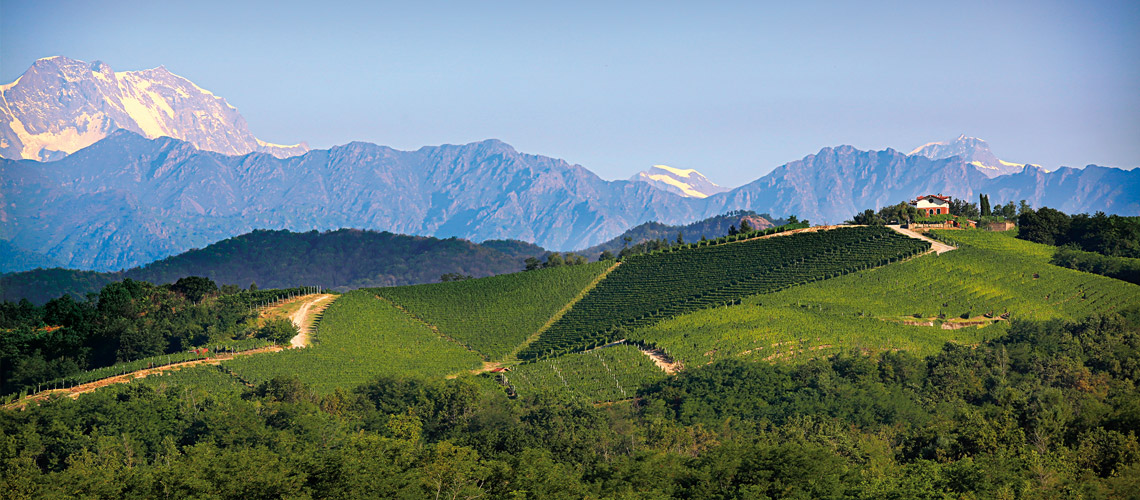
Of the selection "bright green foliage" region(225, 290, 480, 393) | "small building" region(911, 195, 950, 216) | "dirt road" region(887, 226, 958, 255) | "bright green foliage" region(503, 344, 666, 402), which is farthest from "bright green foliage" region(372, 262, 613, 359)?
"small building" region(911, 195, 950, 216)

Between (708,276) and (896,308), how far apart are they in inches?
1011

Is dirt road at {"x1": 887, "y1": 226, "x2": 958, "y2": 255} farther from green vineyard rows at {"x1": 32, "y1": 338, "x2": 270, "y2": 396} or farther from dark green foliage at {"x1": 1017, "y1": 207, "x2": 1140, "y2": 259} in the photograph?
green vineyard rows at {"x1": 32, "y1": 338, "x2": 270, "y2": 396}

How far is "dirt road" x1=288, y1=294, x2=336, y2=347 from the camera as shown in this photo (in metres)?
111

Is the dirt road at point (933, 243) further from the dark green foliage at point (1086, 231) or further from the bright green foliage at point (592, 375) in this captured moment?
the bright green foliage at point (592, 375)

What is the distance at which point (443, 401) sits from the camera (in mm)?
82312

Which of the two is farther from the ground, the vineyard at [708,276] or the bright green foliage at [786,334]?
the vineyard at [708,276]

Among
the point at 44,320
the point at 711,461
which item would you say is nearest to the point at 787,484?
the point at 711,461

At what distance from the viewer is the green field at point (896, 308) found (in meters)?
94.8

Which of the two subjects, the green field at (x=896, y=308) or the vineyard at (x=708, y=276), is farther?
the vineyard at (x=708, y=276)

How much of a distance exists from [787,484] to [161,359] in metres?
70.5

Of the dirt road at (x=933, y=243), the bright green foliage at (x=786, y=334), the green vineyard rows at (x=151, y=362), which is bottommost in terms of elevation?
the green vineyard rows at (x=151, y=362)

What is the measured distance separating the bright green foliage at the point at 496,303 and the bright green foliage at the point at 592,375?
527 inches

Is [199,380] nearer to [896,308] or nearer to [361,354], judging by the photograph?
[361,354]

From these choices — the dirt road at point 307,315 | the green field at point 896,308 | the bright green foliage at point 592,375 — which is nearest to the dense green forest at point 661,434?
the bright green foliage at point 592,375
